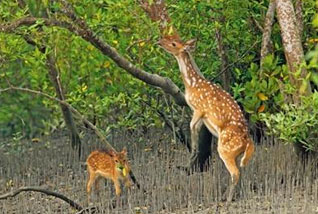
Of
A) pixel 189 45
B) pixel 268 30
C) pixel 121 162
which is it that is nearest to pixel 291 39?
pixel 268 30

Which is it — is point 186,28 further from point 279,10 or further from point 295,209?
point 295,209

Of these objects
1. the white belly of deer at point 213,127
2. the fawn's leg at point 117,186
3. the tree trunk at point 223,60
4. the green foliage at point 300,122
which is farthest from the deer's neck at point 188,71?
Result: the tree trunk at point 223,60

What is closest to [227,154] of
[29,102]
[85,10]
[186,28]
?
[186,28]

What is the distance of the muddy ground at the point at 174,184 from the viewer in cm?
755

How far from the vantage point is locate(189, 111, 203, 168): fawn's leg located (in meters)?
7.91

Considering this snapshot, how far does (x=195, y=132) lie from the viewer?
8.19 m

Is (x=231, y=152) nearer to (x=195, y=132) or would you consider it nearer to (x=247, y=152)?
(x=247, y=152)

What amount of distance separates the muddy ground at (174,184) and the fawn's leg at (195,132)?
0.19 m

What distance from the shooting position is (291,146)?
8.85 metres

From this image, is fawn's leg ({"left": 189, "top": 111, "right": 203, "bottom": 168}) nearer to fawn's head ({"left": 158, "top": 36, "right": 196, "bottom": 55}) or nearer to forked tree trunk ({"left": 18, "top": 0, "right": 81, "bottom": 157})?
fawn's head ({"left": 158, "top": 36, "right": 196, "bottom": 55})

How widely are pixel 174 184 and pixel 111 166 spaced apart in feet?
1.96

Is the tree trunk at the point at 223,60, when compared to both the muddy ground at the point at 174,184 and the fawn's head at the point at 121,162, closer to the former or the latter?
the muddy ground at the point at 174,184

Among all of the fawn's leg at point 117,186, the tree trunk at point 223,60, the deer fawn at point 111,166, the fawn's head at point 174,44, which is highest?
the tree trunk at point 223,60

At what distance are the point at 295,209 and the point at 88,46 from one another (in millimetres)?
3577
